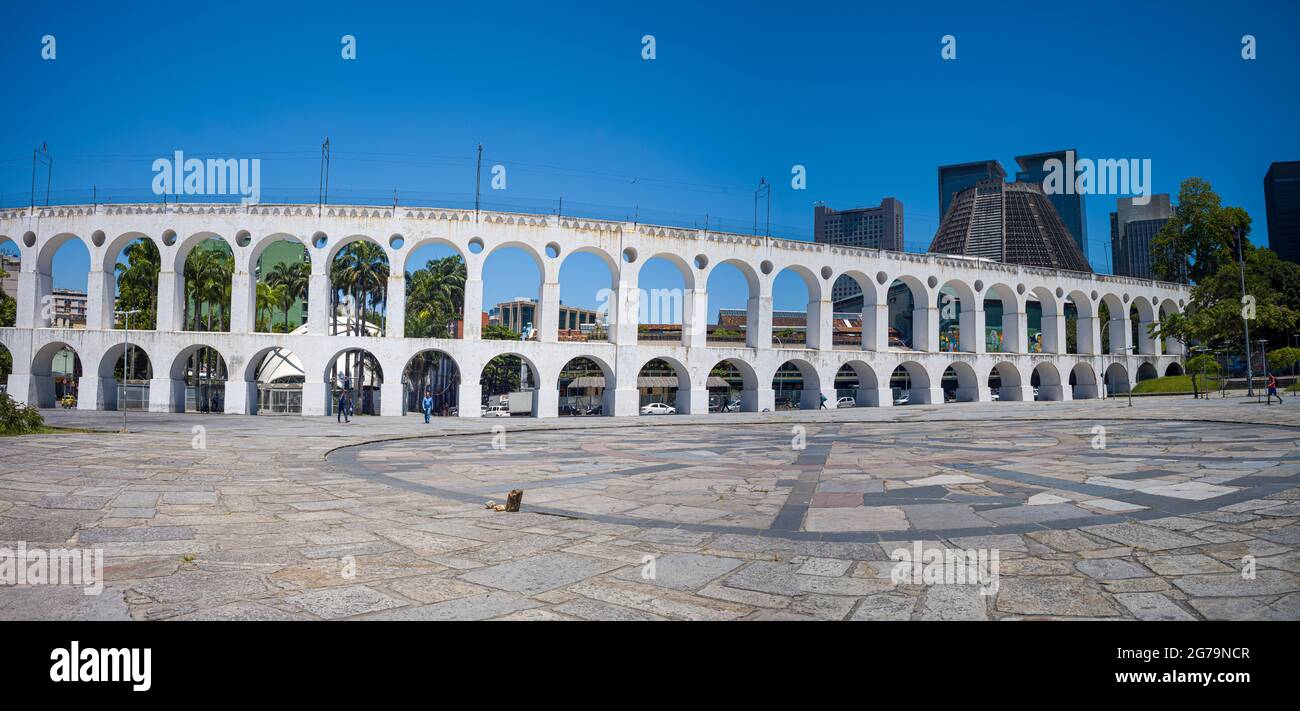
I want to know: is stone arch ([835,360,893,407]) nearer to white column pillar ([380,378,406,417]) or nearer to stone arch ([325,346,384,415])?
white column pillar ([380,378,406,417])

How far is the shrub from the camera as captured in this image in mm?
14539

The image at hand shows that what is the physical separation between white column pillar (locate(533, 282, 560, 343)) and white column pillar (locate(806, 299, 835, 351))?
16071mm

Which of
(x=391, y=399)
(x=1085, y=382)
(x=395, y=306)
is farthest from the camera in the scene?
(x=1085, y=382)

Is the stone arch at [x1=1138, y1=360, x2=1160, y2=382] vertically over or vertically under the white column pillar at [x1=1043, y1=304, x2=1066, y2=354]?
under

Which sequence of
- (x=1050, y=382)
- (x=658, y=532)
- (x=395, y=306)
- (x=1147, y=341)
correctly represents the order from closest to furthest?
(x=658, y=532) < (x=395, y=306) < (x=1050, y=382) < (x=1147, y=341)

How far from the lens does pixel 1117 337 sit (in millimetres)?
54656

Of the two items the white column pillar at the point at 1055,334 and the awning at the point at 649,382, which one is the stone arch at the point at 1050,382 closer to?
the white column pillar at the point at 1055,334

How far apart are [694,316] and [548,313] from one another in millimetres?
8475

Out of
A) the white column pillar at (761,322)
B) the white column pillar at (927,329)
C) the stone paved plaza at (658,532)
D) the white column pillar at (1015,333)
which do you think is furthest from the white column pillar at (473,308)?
the white column pillar at (1015,333)

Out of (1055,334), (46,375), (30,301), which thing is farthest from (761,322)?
(30,301)

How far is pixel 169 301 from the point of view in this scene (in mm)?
35938

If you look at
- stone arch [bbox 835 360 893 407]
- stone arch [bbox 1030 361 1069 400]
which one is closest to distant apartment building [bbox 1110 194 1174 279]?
stone arch [bbox 1030 361 1069 400]

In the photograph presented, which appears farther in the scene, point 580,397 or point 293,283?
point 580,397

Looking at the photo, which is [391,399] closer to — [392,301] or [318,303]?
[392,301]
